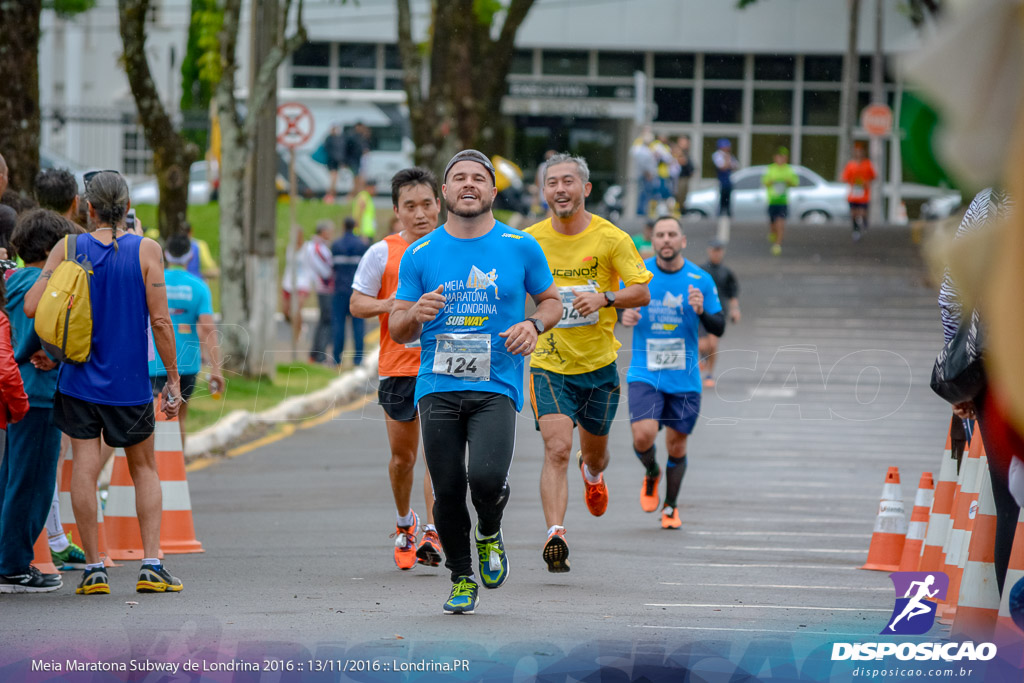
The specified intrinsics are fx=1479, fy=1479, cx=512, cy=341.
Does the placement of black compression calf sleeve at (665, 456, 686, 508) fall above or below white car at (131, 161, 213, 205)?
below

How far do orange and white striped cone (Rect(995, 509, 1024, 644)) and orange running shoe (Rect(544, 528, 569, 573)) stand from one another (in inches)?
112

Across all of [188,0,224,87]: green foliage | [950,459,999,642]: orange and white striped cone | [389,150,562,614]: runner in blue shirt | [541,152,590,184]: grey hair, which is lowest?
[950,459,999,642]: orange and white striped cone

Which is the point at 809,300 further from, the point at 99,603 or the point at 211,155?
the point at 99,603

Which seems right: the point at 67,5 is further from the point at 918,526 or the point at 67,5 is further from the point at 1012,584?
the point at 1012,584

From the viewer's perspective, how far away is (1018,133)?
2.43 meters

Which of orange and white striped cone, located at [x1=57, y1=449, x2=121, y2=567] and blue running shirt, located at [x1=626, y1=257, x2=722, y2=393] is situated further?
blue running shirt, located at [x1=626, y1=257, x2=722, y2=393]

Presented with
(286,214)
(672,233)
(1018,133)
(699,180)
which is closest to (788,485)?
(672,233)

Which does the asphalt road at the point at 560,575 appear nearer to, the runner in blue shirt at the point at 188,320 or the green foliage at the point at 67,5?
the runner in blue shirt at the point at 188,320

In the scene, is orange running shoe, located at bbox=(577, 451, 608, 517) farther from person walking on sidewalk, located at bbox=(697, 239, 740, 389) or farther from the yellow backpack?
person walking on sidewalk, located at bbox=(697, 239, 740, 389)

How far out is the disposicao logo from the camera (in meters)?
6.27

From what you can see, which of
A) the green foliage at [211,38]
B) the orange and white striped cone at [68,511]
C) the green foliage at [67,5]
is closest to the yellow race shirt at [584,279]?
the orange and white striped cone at [68,511]

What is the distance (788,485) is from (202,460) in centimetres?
541

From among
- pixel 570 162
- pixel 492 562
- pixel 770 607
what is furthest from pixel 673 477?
pixel 492 562

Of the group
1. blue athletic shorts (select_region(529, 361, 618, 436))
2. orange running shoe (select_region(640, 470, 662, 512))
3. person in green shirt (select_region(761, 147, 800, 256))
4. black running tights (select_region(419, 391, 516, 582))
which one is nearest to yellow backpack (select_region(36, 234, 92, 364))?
black running tights (select_region(419, 391, 516, 582))
